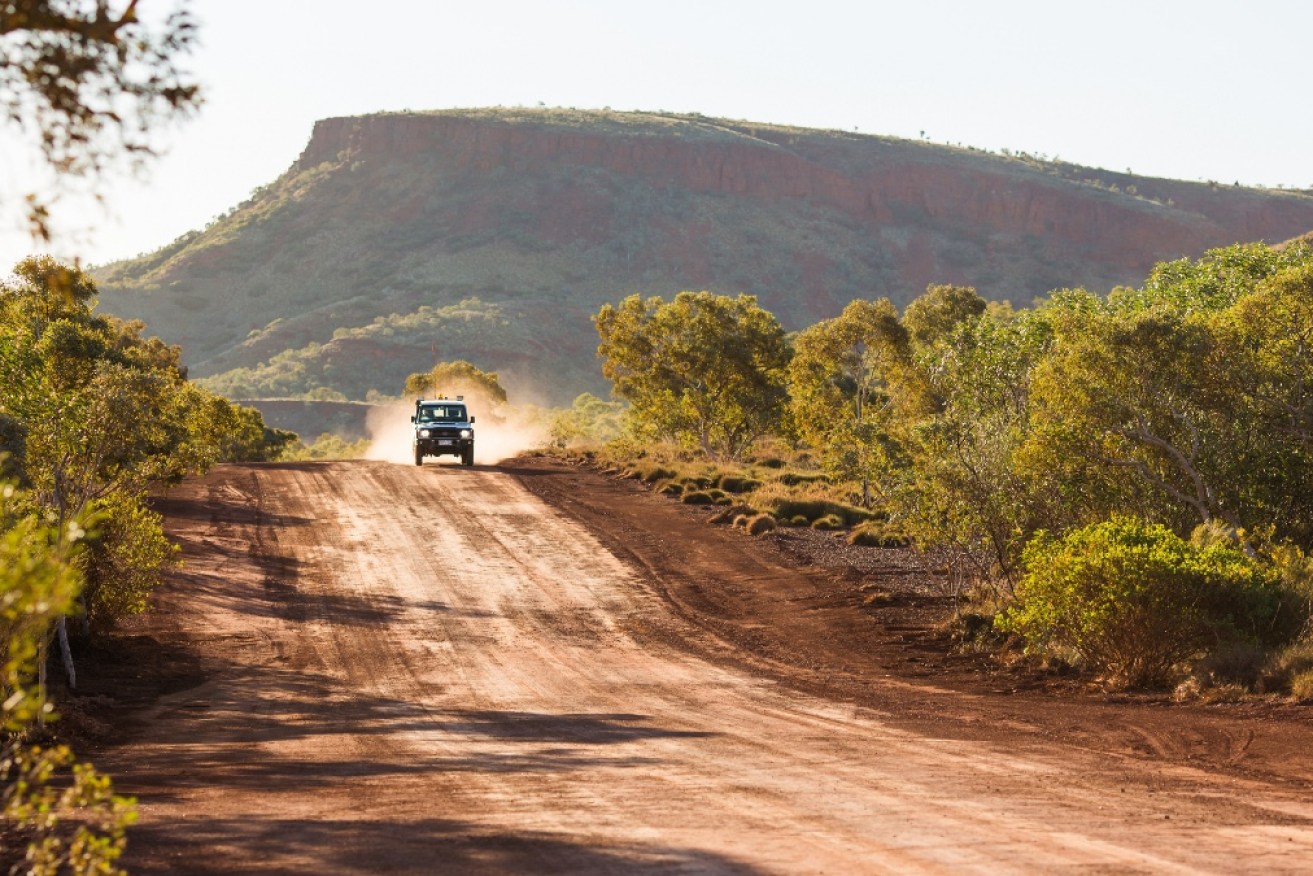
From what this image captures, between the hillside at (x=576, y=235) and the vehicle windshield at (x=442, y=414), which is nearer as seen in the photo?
the vehicle windshield at (x=442, y=414)

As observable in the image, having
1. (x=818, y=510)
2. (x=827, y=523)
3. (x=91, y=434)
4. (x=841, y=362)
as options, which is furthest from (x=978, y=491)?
(x=841, y=362)

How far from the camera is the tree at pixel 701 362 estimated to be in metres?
50.5

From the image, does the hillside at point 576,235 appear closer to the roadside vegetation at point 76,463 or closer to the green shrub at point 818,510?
the green shrub at point 818,510

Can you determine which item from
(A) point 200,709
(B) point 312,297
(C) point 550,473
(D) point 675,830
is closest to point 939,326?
(C) point 550,473

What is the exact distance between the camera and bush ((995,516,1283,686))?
16.6 meters

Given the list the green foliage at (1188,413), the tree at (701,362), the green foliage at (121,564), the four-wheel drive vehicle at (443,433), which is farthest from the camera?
the tree at (701,362)

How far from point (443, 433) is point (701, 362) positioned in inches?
401

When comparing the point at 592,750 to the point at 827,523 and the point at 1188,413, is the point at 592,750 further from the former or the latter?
the point at 827,523

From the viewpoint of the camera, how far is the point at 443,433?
45.5 m

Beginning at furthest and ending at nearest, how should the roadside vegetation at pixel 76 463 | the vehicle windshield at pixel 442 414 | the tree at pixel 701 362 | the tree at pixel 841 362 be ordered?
1. the tree at pixel 701 362
2. the vehicle windshield at pixel 442 414
3. the tree at pixel 841 362
4. the roadside vegetation at pixel 76 463

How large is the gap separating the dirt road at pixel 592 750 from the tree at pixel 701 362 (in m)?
22.9

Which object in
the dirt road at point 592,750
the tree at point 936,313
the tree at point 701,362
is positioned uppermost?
the tree at point 936,313

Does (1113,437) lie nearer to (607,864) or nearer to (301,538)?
(607,864)

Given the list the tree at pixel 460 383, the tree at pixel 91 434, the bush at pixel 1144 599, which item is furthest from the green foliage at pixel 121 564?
the tree at pixel 460 383
